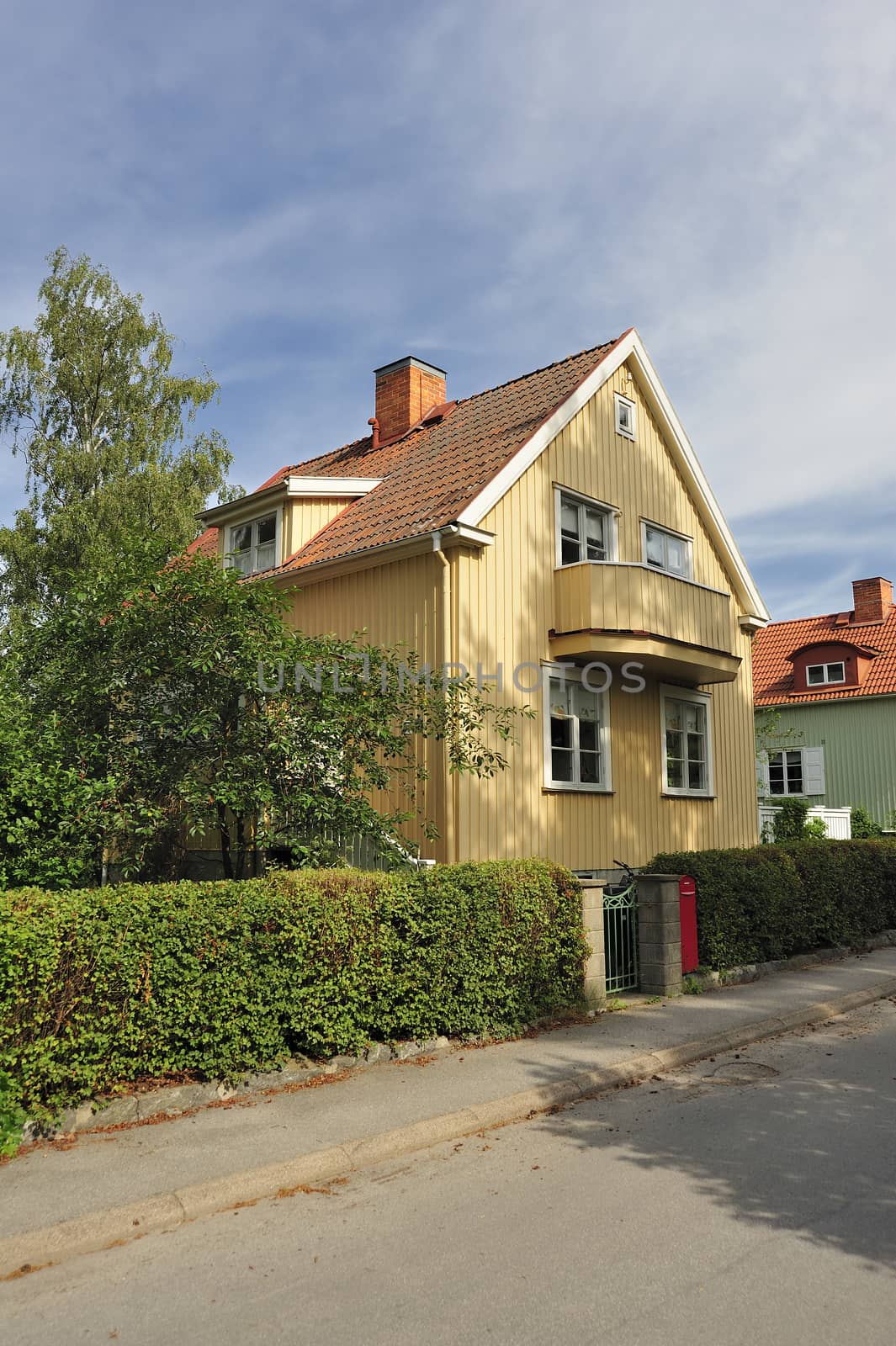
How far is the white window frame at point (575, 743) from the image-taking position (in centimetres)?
1522

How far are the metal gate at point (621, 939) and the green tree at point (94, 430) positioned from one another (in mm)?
19418

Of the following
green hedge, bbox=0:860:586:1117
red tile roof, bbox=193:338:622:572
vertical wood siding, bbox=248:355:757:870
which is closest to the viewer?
green hedge, bbox=0:860:586:1117

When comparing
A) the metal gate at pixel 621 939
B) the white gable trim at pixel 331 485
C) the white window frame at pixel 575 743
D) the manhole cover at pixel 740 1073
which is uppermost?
the white gable trim at pixel 331 485

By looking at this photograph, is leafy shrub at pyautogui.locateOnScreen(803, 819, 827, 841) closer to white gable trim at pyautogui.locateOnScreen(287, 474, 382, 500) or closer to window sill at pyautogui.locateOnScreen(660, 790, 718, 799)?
window sill at pyautogui.locateOnScreen(660, 790, 718, 799)

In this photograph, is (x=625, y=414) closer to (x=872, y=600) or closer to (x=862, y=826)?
(x=862, y=826)

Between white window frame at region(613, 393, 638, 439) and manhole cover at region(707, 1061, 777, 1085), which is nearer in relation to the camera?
manhole cover at region(707, 1061, 777, 1085)

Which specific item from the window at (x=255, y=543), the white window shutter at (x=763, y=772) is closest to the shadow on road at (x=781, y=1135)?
the window at (x=255, y=543)

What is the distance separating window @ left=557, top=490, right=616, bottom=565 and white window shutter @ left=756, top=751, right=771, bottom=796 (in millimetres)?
19188

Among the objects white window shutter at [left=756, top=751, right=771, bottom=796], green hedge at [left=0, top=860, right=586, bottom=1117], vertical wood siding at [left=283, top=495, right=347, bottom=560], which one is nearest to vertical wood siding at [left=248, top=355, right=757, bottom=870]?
vertical wood siding at [left=283, top=495, right=347, bottom=560]

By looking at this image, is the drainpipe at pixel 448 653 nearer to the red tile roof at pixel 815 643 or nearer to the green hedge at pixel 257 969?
the green hedge at pixel 257 969

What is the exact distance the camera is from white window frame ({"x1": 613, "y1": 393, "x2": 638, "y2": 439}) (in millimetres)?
17656

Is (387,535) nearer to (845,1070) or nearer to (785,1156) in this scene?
(845,1070)

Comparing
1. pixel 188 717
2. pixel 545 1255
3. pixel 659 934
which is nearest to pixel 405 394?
pixel 188 717

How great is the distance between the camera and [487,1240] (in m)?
5.13
